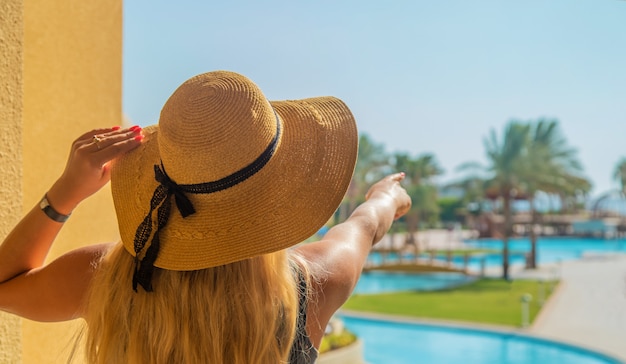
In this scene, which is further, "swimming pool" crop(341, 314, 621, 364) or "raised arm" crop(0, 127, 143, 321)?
"swimming pool" crop(341, 314, 621, 364)

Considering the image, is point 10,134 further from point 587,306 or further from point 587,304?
point 587,304

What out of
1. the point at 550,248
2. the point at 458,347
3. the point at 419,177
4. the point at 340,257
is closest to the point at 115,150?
the point at 340,257

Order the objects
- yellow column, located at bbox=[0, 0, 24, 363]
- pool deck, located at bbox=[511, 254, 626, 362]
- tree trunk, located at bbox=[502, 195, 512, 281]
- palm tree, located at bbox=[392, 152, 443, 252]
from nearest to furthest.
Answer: yellow column, located at bbox=[0, 0, 24, 363], pool deck, located at bbox=[511, 254, 626, 362], tree trunk, located at bbox=[502, 195, 512, 281], palm tree, located at bbox=[392, 152, 443, 252]

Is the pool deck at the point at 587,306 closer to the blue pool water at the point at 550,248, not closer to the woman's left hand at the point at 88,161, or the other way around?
the blue pool water at the point at 550,248

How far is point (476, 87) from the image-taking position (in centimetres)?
3769

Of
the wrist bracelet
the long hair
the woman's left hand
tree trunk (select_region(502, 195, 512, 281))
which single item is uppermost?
the woman's left hand

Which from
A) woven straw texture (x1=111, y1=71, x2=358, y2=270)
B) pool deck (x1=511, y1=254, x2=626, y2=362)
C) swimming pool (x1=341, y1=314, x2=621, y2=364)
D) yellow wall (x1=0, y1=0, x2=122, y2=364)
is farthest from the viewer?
pool deck (x1=511, y1=254, x2=626, y2=362)

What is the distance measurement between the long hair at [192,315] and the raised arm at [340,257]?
8 cm

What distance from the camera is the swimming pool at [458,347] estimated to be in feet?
Result: 31.5

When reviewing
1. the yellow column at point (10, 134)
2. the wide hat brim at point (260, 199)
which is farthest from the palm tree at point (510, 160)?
the wide hat brim at point (260, 199)

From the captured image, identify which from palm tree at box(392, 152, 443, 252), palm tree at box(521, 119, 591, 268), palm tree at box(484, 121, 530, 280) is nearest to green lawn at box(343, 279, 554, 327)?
palm tree at box(484, 121, 530, 280)

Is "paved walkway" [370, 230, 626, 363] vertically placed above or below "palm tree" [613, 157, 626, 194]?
below

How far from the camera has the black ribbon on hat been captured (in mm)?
735

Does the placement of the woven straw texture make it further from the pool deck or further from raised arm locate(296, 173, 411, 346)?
the pool deck
